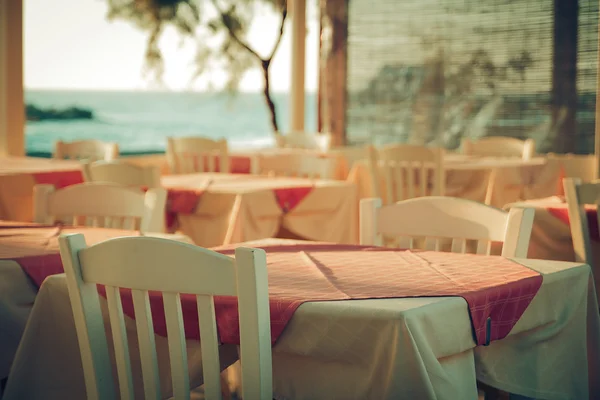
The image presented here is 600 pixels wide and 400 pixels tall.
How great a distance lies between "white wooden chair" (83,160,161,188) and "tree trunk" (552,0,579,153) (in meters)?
4.98

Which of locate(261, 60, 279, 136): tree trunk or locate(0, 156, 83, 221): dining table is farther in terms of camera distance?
locate(261, 60, 279, 136): tree trunk

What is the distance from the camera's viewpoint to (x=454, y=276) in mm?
1972

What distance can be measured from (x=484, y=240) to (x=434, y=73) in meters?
6.57

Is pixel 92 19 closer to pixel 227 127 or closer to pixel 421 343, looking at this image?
pixel 227 127

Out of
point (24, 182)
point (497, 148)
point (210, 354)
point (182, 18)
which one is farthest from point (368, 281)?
point (182, 18)

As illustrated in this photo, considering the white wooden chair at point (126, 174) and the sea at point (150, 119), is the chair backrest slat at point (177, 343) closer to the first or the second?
the white wooden chair at point (126, 174)

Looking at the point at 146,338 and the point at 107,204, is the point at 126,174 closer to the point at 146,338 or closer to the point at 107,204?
the point at 107,204

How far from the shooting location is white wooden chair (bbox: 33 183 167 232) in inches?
117

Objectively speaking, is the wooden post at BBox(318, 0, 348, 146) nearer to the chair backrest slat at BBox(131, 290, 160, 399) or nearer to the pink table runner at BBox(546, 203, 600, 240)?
the pink table runner at BBox(546, 203, 600, 240)

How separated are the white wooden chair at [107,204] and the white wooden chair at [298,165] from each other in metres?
2.17

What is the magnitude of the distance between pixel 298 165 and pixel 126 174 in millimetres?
1614

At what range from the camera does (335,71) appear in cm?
949

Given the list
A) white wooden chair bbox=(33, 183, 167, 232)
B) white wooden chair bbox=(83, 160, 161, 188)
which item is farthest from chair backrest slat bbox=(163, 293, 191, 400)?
white wooden chair bbox=(83, 160, 161, 188)

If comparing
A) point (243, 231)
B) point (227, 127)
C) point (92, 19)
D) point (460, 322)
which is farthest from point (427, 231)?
point (227, 127)
